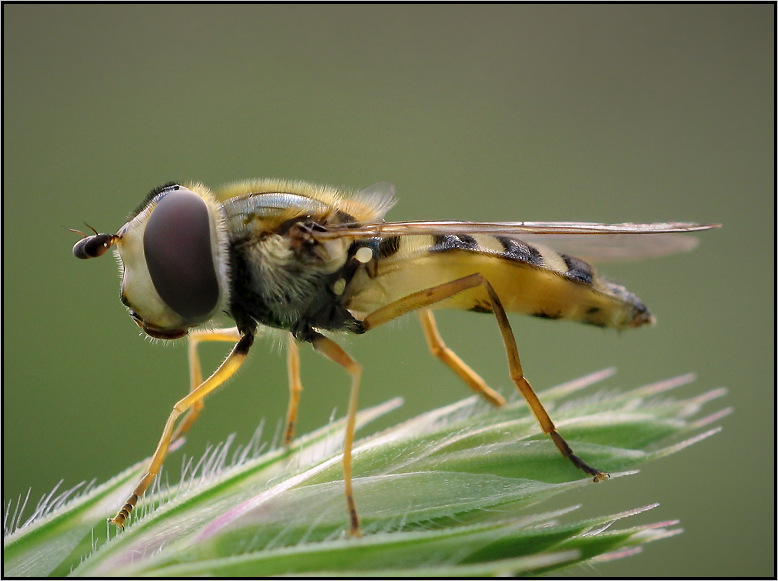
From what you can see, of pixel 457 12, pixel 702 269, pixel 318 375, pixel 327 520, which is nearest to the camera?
pixel 327 520

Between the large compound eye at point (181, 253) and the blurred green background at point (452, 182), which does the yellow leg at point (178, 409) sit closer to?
the large compound eye at point (181, 253)

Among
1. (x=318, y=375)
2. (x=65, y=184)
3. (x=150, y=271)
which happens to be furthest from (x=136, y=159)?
(x=150, y=271)

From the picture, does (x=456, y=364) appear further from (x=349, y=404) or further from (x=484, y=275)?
(x=349, y=404)

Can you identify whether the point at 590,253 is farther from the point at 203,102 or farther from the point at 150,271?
the point at 203,102

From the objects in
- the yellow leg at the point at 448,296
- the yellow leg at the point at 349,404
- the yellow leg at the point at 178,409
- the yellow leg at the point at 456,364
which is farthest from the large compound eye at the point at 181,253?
the yellow leg at the point at 456,364

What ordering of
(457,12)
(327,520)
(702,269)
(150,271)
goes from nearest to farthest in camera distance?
(327,520), (150,271), (702,269), (457,12)

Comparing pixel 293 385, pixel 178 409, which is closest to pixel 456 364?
pixel 293 385

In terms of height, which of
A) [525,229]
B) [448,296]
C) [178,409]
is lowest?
[178,409]
